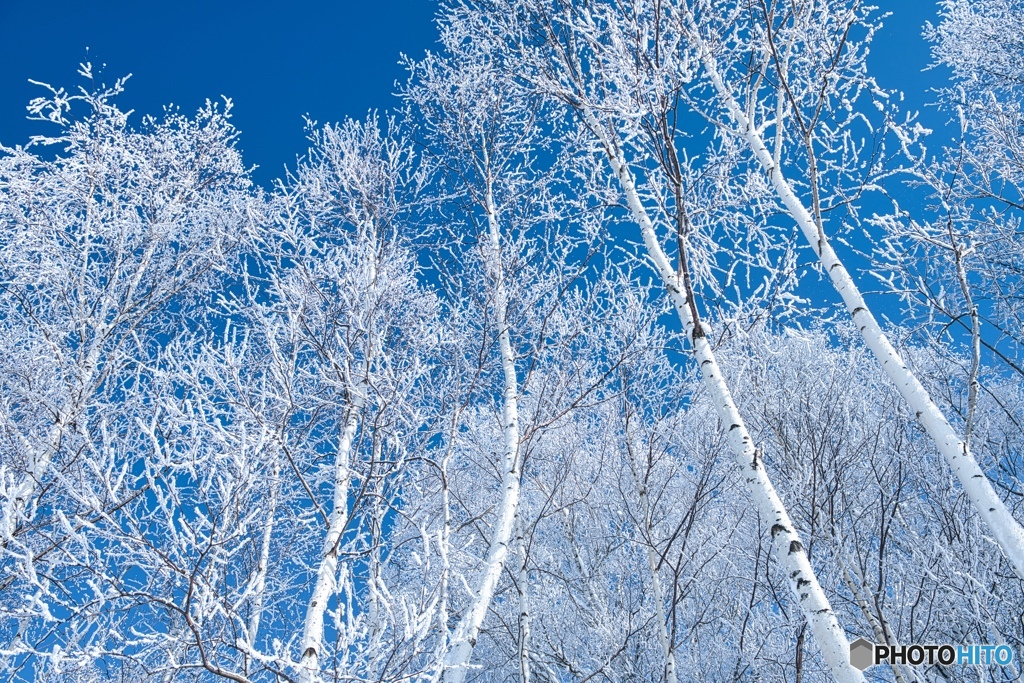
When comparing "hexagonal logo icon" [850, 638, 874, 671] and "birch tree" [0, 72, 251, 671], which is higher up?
"birch tree" [0, 72, 251, 671]

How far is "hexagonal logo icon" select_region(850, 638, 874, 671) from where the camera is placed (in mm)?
4064

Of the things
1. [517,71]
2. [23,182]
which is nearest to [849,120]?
[517,71]

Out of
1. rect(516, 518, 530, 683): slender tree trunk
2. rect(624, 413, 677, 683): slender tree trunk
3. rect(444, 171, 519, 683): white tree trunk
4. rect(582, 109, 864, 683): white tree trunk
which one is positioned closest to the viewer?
rect(582, 109, 864, 683): white tree trunk

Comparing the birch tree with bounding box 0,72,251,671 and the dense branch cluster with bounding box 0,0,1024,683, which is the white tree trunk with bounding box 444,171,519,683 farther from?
the birch tree with bounding box 0,72,251,671

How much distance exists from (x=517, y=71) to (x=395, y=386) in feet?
9.92

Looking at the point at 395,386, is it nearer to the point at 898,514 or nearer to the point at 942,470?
the point at 898,514

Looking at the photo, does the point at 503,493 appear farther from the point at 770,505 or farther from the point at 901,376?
the point at 901,376

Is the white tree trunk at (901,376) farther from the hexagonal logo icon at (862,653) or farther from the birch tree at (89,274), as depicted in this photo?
the birch tree at (89,274)

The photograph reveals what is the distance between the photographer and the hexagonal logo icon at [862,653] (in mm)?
4064

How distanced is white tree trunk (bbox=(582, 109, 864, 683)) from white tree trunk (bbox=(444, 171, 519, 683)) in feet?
5.34

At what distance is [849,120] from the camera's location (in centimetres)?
433

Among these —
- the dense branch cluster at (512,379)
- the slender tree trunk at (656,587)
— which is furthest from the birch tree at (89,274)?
the slender tree trunk at (656,587)

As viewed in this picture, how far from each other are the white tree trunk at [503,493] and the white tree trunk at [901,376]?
7.85 feet

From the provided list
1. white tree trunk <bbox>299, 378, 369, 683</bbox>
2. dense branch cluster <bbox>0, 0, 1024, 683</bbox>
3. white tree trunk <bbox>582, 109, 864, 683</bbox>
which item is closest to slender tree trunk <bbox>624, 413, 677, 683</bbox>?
dense branch cluster <bbox>0, 0, 1024, 683</bbox>
